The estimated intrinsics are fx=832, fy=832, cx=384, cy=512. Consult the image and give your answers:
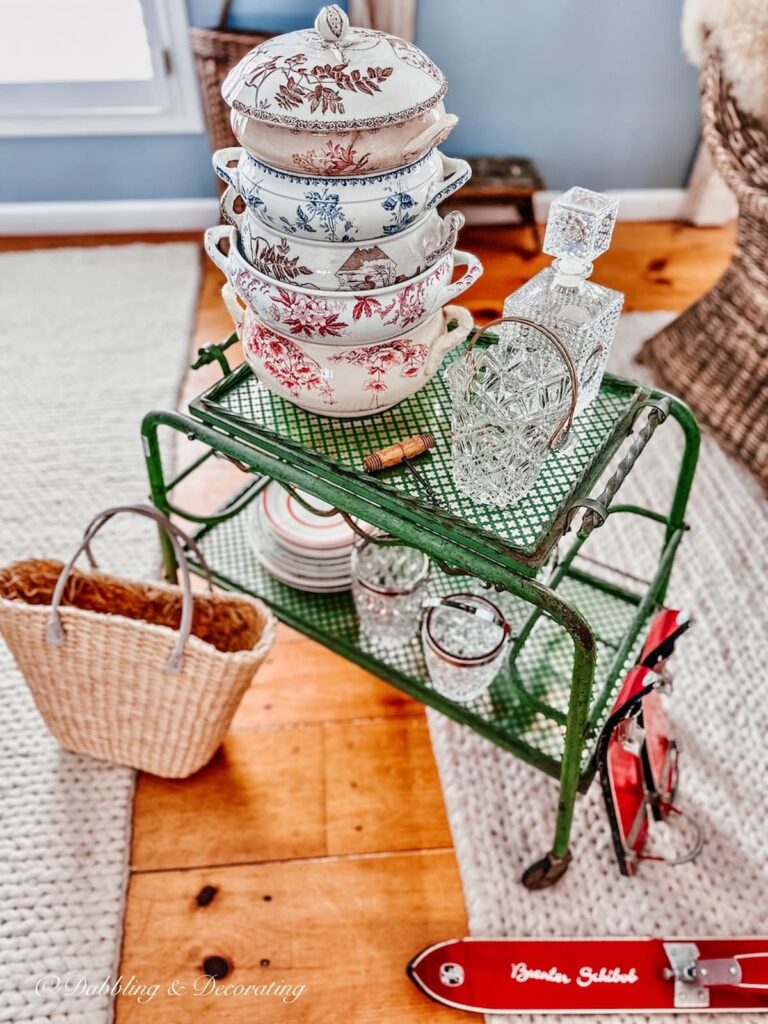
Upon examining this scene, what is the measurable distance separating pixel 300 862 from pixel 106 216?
1819mm

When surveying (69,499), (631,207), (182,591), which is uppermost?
(182,591)

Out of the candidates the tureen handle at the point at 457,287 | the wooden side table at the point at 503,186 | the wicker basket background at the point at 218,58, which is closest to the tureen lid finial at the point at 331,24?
the tureen handle at the point at 457,287

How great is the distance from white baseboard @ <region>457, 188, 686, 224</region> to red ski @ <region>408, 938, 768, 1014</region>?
187 cm

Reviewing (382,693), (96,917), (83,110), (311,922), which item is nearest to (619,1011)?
(311,922)

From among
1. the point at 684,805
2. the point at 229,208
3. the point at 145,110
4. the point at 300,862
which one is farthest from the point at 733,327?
the point at 145,110

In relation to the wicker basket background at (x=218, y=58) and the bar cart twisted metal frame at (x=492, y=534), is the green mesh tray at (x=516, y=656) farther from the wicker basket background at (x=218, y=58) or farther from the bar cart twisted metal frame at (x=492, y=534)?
the wicker basket background at (x=218, y=58)

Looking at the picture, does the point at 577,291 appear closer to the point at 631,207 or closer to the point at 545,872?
the point at 545,872

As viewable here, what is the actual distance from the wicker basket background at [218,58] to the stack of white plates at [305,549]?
1.17 metres

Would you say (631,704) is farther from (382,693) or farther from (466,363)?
(382,693)

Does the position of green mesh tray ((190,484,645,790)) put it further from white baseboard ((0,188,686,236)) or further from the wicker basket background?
white baseboard ((0,188,686,236))

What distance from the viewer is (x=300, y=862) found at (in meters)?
1.13

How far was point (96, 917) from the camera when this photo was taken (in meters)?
1.06

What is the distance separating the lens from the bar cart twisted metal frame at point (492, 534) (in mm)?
804

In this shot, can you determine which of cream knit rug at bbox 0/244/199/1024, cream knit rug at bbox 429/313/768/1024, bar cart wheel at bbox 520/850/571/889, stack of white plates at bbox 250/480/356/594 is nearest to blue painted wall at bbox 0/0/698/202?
cream knit rug at bbox 0/244/199/1024
